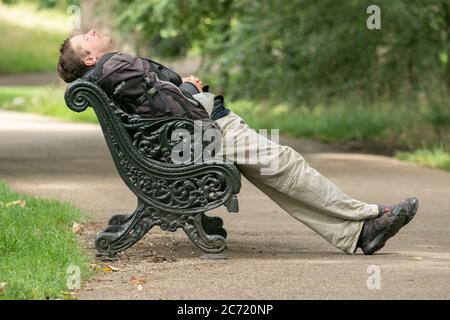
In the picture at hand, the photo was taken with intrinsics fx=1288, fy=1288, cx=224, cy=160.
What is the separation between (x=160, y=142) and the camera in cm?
755

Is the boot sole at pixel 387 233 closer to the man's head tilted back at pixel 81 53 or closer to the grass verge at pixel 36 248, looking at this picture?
the grass verge at pixel 36 248

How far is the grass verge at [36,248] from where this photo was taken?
622 cm

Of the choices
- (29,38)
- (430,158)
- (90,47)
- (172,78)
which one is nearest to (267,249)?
(172,78)

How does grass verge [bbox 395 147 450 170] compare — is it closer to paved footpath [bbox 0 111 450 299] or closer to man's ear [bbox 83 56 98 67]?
paved footpath [bbox 0 111 450 299]

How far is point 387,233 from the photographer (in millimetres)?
7605

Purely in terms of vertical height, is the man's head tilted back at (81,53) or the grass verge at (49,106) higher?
the grass verge at (49,106)

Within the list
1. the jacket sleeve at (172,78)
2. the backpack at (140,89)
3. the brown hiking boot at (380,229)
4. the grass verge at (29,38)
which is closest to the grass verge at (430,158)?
the brown hiking boot at (380,229)

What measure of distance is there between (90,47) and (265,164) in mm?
1262

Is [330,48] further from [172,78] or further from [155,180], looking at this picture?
[155,180]

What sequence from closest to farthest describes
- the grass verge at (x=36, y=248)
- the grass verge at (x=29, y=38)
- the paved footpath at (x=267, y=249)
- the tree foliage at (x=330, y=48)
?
the grass verge at (x=36, y=248)
the paved footpath at (x=267, y=249)
the tree foliage at (x=330, y=48)
the grass verge at (x=29, y=38)

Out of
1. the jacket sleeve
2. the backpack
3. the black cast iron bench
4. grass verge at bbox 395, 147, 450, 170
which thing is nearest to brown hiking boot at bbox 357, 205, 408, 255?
the black cast iron bench

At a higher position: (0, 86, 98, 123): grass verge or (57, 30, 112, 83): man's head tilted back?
(0, 86, 98, 123): grass verge

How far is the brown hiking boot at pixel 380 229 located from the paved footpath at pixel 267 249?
0.26 ft

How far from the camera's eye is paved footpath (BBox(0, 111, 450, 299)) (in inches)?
253
